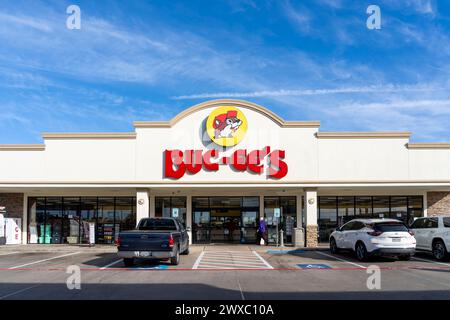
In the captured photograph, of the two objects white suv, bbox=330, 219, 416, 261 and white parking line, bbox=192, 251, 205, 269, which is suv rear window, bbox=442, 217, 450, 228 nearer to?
white suv, bbox=330, 219, 416, 261

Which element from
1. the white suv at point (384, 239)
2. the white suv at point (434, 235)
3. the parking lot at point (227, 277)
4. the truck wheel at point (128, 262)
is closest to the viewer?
the parking lot at point (227, 277)

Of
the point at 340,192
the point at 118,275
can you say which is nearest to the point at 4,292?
the point at 118,275

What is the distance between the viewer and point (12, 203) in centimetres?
2745

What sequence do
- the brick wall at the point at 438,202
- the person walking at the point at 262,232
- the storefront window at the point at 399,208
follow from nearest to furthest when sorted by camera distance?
the person walking at the point at 262,232 < the brick wall at the point at 438,202 < the storefront window at the point at 399,208

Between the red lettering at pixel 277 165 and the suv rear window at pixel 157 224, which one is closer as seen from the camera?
the suv rear window at pixel 157 224

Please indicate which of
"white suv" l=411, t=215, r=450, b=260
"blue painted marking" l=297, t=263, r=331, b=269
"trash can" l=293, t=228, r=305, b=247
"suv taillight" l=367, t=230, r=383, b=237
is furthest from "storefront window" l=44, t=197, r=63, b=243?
"white suv" l=411, t=215, r=450, b=260

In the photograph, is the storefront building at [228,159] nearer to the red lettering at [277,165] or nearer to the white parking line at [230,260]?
the red lettering at [277,165]

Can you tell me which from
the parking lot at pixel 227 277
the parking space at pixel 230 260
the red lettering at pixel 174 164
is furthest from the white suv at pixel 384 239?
the red lettering at pixel 174 164

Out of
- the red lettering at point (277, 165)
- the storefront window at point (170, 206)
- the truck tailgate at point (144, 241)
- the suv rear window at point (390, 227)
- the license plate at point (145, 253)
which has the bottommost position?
the license plate at point (145, 253)

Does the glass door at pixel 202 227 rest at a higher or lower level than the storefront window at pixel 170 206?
lower

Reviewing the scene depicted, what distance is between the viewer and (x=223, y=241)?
28.0m

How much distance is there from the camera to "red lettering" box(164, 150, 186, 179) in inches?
956

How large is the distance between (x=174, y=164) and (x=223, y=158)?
8.33 feet

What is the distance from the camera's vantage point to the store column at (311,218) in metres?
24.4
